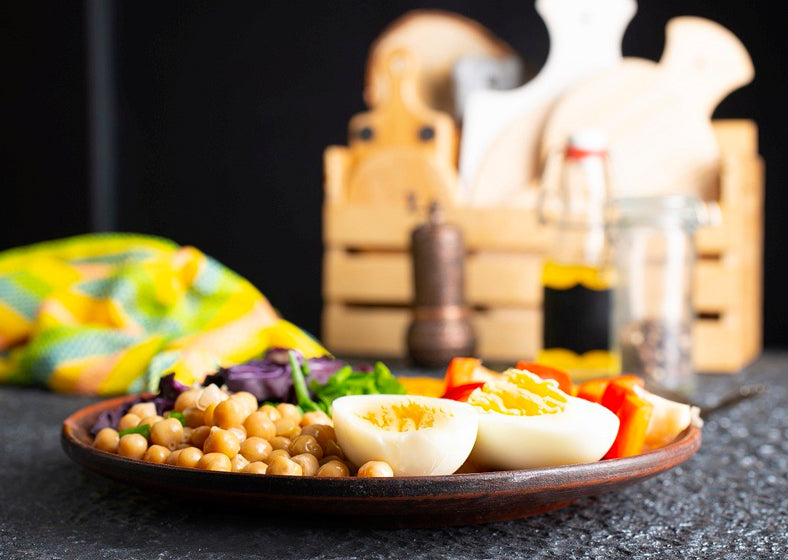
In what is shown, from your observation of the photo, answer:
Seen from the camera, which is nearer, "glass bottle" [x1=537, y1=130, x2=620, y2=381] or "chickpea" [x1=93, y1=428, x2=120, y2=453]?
"chickpea" [x1=93, y1=428, x2=120, y2=453]

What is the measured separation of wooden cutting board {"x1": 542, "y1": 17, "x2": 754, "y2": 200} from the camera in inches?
65.5

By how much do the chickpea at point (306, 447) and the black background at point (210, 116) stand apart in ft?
4.39

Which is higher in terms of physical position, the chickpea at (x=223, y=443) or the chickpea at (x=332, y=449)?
the chickpea at (x=223, y=443)

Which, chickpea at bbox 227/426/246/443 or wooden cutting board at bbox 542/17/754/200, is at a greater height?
wooden cutting board at bbox 542/17/754/200

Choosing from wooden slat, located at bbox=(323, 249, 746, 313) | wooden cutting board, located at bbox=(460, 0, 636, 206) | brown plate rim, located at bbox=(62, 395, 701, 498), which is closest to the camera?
brown plate rim, located at bbox=(62, 395, 701, 498)

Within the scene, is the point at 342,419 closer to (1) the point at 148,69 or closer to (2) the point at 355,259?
(2) the point at 355,259

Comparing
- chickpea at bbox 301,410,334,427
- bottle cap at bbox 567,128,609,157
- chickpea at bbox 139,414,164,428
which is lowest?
chickpea at bbox 139,414,164,428

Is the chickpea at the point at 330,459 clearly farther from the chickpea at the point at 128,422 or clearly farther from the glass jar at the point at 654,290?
the glass jar at the point at 654,290

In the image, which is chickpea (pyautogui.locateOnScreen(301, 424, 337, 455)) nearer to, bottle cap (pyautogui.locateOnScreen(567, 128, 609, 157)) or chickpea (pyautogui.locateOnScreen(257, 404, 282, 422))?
chickpea (pyautogui.locateOnScreen(257, 404, 282, 422))

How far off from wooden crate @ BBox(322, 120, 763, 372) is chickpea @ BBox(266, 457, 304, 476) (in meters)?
1.07

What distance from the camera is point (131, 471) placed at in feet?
2.13

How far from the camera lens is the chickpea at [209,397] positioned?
766 mm

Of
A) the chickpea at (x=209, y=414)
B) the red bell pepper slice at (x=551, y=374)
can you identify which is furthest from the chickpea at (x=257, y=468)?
the red bell pepper slice at (x=551, y=374)

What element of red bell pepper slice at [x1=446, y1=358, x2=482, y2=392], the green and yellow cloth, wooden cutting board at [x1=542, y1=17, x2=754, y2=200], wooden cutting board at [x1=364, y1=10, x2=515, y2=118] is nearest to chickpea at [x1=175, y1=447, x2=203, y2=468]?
red bell pepper slice at [x1=446, y1=358, x2=482, y2=392]
